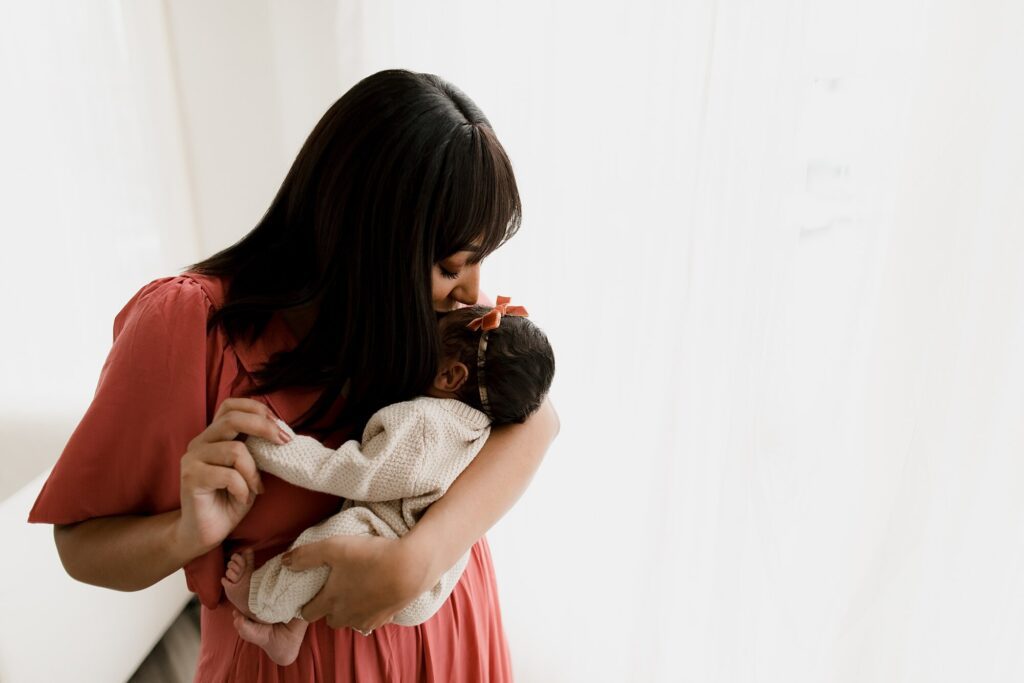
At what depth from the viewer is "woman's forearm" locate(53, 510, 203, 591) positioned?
0.79 m

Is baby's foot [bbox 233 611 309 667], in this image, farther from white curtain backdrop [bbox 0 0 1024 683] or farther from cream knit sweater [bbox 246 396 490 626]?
white curtain backdrop [bbox 0 0 1024 683]

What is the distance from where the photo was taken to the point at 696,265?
1.30 metres

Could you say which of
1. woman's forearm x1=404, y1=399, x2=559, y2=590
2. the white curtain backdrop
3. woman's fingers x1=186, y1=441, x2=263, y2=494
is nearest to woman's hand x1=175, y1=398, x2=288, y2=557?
woman's fingers x1=186, y1=441, x2=263, y2=494

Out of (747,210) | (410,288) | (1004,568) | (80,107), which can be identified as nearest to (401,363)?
(410,288)

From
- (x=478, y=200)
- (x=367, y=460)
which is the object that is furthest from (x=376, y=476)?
(x=478, y=200)

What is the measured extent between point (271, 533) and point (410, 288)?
0.37 m

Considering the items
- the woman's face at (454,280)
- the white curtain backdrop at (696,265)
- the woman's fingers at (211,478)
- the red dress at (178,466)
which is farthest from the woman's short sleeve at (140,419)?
the white curtain backdrop at (696,265)

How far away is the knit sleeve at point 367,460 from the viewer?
2.63ft

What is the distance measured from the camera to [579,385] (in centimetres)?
161

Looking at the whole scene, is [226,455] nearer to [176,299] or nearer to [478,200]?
[176,299]

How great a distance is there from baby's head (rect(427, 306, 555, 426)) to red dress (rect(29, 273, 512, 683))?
0.18 m

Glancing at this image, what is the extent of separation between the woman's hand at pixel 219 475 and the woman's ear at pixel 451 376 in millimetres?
267

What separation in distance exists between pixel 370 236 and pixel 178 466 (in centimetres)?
37

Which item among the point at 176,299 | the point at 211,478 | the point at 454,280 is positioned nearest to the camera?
Result: the point at 211,478
